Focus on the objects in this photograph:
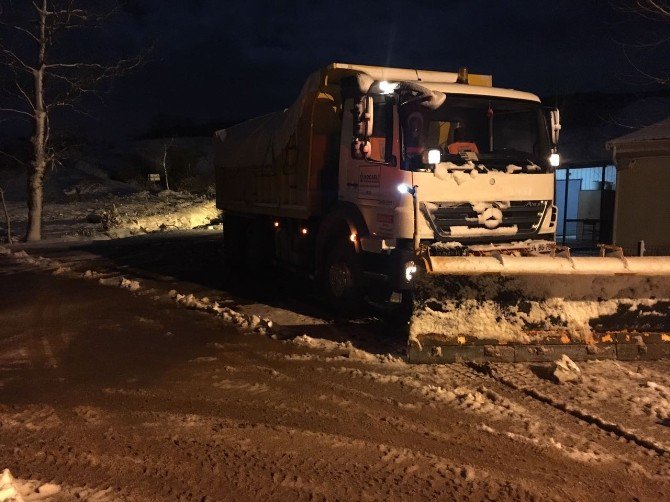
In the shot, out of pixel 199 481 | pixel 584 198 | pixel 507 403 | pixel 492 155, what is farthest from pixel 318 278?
pixel 584 198

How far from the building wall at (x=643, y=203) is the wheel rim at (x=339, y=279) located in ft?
28.9

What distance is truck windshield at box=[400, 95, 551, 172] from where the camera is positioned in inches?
300

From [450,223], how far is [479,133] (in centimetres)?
145

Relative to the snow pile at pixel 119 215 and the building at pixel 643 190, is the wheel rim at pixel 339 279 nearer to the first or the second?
the building at pixel 643 190

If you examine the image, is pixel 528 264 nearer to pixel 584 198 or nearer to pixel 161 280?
pixel 161 280

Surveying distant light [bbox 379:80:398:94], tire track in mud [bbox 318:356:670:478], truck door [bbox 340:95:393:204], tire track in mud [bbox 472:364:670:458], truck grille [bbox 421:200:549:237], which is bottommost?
tire track in mud [bbox 318:356:670:478]

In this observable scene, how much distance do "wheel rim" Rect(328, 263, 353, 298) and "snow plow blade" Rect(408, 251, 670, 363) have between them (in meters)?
2.27

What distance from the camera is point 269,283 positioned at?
12.7 meters

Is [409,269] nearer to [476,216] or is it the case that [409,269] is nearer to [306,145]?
[476,216]

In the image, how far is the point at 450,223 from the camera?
762 centimetres

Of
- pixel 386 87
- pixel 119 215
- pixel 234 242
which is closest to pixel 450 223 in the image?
pixel 386 87

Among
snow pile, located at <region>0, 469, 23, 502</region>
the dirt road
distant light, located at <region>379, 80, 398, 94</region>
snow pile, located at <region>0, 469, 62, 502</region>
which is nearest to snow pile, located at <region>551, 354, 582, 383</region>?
the dirt road

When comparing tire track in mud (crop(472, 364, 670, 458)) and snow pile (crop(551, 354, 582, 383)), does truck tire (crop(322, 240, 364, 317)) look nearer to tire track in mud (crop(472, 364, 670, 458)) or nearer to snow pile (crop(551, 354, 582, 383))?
tire track in mud (crop(472, 364, 670, 458))

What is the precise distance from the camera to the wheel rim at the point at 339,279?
8.75m
